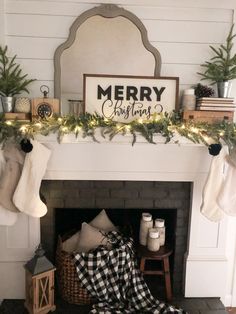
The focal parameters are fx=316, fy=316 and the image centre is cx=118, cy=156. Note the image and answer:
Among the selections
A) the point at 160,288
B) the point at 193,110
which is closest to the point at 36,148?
the point at 193,110

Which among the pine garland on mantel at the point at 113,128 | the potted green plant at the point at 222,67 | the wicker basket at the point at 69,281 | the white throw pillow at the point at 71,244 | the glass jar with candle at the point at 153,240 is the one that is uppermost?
the potted green plant at the point at 222,67

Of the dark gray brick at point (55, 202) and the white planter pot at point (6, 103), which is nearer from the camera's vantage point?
the white planter pot at point (6, 103)

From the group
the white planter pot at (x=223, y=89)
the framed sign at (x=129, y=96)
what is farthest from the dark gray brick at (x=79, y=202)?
the white planter pot at (x=223, y=89)

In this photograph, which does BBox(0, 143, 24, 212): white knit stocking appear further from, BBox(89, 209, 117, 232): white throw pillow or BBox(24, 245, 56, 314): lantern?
BBox(89, 209, 117, 232): white throw pillow

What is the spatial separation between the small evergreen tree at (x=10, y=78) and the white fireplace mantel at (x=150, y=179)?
14.7 inches

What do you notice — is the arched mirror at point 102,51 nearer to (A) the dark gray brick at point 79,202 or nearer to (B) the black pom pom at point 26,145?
(B) the black pom pom at point 26,145

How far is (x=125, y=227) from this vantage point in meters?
2.43

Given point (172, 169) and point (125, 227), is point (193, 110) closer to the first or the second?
point (172, 169)

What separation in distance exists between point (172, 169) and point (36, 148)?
0.89m

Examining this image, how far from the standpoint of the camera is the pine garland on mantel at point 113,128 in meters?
1.92

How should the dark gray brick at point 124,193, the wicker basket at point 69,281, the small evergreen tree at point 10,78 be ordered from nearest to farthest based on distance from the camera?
the small evergreen tree at point 10,78 < the wicker basket at point 69,281 < the dark gray brick at point 124,193

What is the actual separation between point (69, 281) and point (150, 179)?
2.92 ft

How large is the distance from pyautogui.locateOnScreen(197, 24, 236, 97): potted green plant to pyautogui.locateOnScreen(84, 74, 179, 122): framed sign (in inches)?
10.2

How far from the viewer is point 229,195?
2.01m
